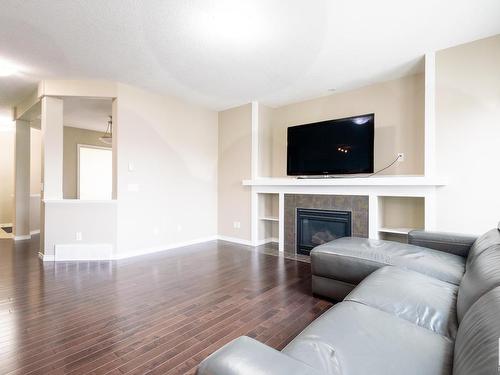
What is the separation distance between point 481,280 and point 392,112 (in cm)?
312

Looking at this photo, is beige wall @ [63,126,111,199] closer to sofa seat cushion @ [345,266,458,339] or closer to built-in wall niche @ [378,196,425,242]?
built-in wall niche @ [378,196,425,242]

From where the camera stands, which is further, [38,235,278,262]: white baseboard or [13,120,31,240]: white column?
[13,120,31,240]: white column

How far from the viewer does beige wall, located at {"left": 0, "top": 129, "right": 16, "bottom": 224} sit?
686 centimetres

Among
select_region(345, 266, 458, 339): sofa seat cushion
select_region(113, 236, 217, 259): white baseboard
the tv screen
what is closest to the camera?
select_region(345, 266, 458, 339): sofa seat cushion

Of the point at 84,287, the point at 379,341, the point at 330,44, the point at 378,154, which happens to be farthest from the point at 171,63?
the point at 379,341

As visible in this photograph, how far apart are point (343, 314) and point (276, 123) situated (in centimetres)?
439

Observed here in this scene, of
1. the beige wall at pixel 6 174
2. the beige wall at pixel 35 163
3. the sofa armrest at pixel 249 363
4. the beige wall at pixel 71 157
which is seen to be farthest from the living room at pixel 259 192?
the beige wall at pixel 6 174

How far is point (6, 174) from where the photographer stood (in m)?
6.95

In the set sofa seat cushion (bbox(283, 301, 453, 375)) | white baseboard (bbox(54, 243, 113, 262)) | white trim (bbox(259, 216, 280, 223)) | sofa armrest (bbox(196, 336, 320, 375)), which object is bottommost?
white baseboard (bbox(54, 243, 113, 262))

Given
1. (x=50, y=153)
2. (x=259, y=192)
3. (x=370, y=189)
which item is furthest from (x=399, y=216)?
(x=50, y=153)

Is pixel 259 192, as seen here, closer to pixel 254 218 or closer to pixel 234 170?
pixel 254 218

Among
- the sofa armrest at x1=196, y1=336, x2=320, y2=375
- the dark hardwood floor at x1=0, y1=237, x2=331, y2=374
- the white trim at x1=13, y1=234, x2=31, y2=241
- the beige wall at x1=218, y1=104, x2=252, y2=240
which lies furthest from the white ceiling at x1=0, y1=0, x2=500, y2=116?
the white trim at x1=13, y1=234, x2=31, y2=241

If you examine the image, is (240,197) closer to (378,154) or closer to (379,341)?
(378,154)

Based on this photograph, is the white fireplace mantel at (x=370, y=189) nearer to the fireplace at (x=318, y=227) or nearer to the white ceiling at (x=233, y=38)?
the fireplace at (x=318, y=227)
